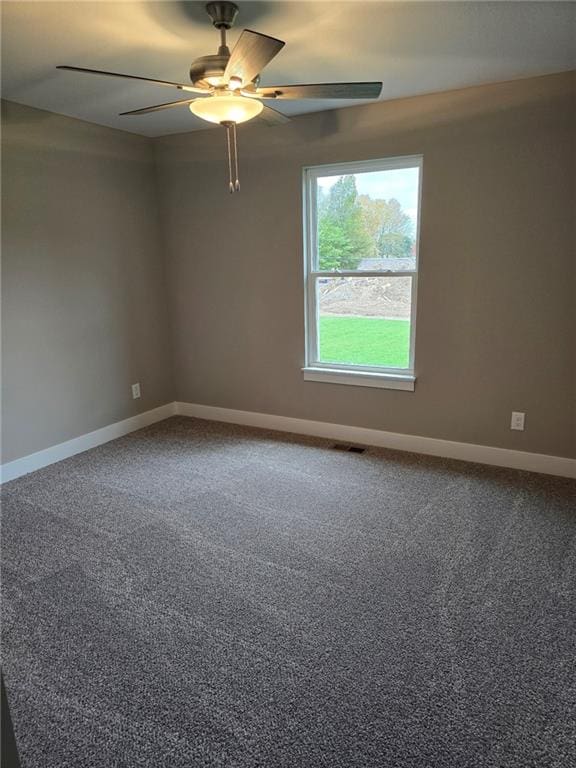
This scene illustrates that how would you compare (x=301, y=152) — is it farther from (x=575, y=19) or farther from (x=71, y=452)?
(x=71, y=452)

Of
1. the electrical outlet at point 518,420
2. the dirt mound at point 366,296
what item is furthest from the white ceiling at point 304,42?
the electrical outlet at point 518,420

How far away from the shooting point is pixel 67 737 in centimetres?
149

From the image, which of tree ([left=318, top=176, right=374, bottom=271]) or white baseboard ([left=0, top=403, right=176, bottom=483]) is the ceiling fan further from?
white baseboard ([left=0, top=403, right=176, bottom=483])

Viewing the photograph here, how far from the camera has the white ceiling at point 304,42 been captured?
6.29 feet

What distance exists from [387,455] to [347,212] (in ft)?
5.99

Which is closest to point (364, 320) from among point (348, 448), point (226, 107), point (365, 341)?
point (365, 341)

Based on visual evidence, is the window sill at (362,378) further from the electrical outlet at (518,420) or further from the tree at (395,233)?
the tree at (395,233)

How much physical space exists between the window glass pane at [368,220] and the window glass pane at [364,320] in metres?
0.13

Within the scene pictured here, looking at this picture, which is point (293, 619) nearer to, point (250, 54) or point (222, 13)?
point (250, 54)

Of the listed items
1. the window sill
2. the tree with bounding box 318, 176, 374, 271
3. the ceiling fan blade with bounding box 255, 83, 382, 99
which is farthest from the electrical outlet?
A: the ceiling fan blade with bounding box 255, 83, 382, 99

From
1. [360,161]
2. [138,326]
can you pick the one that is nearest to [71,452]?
[138,326]

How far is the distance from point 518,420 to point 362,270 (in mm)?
1515

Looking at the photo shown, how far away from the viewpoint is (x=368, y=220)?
345cm

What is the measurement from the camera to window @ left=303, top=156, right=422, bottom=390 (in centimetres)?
335
